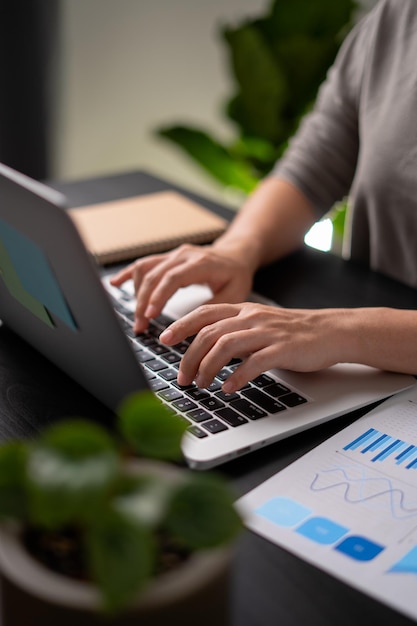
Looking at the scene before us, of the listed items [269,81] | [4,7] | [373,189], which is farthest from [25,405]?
[4,7]

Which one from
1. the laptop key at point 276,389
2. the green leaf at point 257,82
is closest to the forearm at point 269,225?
the laptop key at point 276,389

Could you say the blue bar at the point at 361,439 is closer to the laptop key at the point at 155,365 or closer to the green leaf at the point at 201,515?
the laptop key at the point at 155,365

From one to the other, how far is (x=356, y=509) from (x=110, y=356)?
241mm

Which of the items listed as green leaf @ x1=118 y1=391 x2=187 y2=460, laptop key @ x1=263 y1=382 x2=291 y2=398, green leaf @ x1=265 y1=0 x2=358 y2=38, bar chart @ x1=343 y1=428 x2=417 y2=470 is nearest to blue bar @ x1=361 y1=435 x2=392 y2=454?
bar chart @ x1=343 y1=428 x2=417 y2=470

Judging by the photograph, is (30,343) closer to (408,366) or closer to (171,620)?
(408,366)

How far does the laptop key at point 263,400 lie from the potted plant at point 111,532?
32cm

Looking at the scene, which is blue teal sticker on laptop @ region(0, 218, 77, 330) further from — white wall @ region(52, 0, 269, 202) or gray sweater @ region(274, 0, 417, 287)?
white wall @ region(52, 0, 269, 202)

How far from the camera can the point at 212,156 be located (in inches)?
86.3

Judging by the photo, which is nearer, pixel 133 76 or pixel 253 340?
pixel 253 340

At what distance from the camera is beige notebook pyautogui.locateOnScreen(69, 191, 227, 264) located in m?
1.14

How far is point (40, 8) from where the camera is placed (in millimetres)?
2471

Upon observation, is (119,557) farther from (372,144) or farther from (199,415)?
(372,144)

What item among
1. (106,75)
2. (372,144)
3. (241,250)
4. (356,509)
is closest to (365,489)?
(356,509)

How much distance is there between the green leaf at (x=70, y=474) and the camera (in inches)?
13.4
